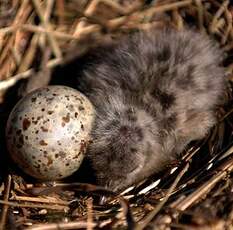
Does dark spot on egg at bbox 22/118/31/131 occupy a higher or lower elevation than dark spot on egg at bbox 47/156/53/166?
higher

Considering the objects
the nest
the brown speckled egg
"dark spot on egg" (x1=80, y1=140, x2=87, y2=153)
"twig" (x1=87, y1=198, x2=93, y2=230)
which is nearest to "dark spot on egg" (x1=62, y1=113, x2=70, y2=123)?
the brown speckled egg

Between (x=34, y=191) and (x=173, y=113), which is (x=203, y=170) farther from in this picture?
(x=34, y=191)

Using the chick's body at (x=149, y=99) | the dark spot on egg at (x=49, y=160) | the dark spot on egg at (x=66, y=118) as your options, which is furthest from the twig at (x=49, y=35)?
the dark spot on egg at (x=49, y=160)

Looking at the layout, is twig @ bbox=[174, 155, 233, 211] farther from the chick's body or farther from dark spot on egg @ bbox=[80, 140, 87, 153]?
dark spot on egg @ bbox=[80, 140, 87, 153]

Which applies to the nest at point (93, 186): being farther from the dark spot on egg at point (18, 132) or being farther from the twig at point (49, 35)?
the dark spot on egg at point (18, 132)

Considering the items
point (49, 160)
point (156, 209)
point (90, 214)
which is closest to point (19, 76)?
point (49, 160)

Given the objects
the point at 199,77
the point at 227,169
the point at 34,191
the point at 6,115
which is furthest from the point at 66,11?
the point at 227,169
